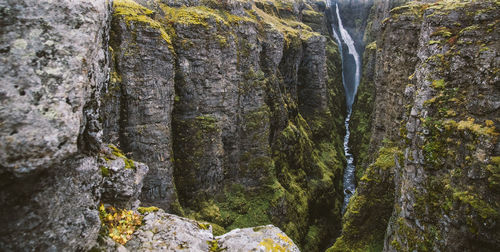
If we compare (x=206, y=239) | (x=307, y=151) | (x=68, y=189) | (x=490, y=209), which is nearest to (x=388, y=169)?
(x=490, y=209)

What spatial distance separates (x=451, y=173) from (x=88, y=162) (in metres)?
10.4

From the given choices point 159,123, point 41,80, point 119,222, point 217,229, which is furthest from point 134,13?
point 217,229

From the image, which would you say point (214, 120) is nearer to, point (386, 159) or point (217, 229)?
point (217, 229)

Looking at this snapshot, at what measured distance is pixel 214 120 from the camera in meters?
22.1

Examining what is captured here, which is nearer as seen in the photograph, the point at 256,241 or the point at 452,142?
the point at 256,241

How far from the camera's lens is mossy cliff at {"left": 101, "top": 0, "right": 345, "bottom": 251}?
17.0 meters

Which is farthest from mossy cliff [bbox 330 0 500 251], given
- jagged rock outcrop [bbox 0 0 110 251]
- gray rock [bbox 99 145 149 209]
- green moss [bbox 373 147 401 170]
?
jagged rock outcrop [bbox 0 0 110 251]

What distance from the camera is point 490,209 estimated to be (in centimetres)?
741

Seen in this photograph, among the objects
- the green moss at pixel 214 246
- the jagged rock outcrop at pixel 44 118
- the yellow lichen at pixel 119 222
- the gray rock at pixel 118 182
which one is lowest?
the green moss at pixel 214 246

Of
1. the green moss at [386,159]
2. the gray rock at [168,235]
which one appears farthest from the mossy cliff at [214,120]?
the green moss at [386,159]

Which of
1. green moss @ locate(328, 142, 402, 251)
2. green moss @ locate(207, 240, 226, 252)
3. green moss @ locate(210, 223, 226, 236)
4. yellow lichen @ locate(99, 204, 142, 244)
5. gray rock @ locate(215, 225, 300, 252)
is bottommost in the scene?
green moss @ locate(210, 223, 226, 236)

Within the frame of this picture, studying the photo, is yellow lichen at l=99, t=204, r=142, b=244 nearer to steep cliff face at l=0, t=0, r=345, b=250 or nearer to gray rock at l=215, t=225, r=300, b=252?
steep cliff face at l=0, t=0, r=345, b=250

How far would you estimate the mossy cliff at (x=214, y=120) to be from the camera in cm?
1698

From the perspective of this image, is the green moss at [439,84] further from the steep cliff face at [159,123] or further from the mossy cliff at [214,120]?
the mossy cliff at [214,120]
